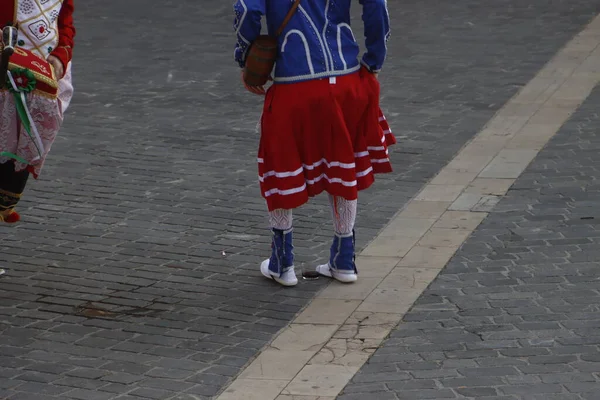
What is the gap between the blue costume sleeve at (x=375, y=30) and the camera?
5.70 m

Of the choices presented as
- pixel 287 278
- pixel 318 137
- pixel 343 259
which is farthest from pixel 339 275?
pixel 318 137

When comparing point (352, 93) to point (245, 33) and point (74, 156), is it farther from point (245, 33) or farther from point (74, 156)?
point (74, 156)

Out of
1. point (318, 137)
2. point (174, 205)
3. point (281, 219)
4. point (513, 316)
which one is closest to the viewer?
point (513, 316)

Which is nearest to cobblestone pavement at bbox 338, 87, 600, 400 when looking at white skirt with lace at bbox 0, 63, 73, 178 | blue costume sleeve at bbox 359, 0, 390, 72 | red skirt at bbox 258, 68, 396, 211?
red skirt at bbox 258, 68, 396, 211

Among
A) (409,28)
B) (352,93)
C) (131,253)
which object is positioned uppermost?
(352,93)

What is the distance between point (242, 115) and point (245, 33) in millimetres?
4050

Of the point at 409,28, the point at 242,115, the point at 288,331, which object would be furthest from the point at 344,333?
the point at 409,28

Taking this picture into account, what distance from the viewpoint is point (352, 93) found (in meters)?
5.80

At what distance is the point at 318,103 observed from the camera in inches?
226

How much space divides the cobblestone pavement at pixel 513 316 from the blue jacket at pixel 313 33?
1.23 m

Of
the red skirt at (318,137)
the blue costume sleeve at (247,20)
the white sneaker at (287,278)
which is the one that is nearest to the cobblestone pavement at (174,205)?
the white sneaker at (287,278)

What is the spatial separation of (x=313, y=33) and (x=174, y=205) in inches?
83.7

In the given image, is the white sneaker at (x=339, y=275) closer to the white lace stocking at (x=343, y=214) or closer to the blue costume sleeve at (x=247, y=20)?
the white lace stocking at (x=343, y=214)

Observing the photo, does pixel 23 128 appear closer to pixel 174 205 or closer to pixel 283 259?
pixel 283 259
